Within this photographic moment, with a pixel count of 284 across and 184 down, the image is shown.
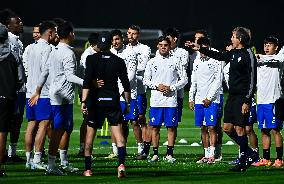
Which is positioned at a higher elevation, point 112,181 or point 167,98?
point 167,98

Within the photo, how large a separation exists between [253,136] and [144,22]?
2240cm

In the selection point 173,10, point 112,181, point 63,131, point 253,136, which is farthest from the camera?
point 173,10

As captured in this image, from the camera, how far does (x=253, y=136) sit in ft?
61.9

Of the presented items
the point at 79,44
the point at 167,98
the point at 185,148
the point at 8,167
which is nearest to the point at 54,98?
the point at 8,167

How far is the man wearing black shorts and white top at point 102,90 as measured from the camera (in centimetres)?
1608

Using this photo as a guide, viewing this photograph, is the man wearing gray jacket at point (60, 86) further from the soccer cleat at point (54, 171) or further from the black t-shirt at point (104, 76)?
the black t-shirt at point (104, 76)

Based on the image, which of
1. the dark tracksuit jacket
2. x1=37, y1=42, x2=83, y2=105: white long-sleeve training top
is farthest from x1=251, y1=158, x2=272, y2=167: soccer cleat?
x1=37, y1=42, x2=83, y2=105: white long-sleeve training top

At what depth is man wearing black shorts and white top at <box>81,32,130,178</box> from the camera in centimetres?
1608

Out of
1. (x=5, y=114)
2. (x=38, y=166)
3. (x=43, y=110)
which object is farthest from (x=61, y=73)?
(x=38, y=166)

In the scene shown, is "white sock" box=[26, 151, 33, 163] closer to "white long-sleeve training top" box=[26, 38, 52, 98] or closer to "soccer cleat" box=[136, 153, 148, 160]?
"white long-sleeve training top" box=[26, 38, 52, 98]

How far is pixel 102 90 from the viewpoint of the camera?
1612 centimetres

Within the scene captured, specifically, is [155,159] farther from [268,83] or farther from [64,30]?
[64,30]

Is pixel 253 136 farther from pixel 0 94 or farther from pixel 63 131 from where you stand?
pixel 0 94

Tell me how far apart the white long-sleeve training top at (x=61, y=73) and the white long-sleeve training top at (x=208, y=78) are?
3.33 meters
